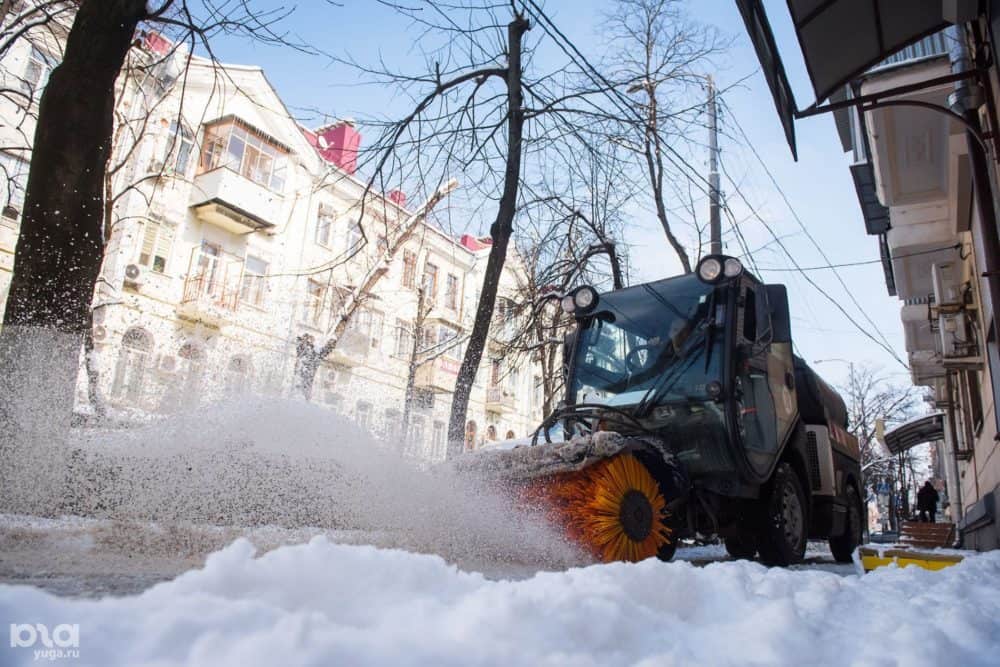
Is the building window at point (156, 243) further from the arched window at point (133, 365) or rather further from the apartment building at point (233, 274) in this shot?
the arched window at point (133, 365)

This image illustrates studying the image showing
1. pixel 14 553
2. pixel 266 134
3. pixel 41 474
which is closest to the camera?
pixel 14 553

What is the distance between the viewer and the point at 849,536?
9.14 meters

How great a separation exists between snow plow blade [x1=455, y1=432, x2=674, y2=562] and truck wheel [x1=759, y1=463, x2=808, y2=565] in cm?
166

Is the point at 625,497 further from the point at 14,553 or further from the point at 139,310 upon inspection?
the point at 139,310

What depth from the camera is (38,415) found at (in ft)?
15.4

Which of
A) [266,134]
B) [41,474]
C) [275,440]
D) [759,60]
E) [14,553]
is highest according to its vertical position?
[266,134]

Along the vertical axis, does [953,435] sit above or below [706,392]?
above

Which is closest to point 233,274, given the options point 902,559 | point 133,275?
point 133,275

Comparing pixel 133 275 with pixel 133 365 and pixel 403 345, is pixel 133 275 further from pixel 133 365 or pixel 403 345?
pixel 403 345

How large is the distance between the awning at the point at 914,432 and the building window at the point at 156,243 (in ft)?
69.6

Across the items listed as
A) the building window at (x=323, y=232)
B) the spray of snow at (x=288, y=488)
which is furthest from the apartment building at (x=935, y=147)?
the building window at (x=323, y=232)

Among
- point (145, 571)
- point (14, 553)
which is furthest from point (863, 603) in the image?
point (14, 553)

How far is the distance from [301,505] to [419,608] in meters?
3.65

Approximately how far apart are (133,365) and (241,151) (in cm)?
817
